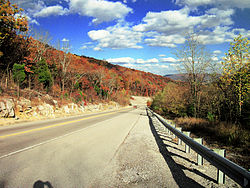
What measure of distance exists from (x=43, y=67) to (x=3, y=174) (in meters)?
24.0

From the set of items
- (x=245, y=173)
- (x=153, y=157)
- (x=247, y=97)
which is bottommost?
(x=153, y=157)

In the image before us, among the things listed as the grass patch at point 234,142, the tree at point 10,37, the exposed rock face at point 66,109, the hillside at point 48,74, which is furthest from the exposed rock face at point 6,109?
the grass patch at point 234,142

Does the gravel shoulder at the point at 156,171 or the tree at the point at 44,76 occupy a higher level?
the tree at the point at 44,76

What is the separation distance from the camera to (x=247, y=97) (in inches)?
361

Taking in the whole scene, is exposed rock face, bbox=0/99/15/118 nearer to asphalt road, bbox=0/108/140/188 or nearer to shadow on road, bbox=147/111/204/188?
asphalt road, bbox=0/108/140/188


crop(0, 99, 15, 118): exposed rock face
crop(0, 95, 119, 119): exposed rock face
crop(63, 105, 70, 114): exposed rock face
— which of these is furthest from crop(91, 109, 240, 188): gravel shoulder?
crop(63, 105, 70, 114): exposed rock face

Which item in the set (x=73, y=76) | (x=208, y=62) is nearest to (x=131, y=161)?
(x=208, y=62)

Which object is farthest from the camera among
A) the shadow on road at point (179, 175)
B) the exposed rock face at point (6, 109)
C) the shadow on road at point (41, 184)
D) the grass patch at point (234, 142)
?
the exposed rock face at point (6, 109)

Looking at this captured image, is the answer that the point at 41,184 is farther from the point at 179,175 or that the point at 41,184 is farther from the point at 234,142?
the point at 234,142

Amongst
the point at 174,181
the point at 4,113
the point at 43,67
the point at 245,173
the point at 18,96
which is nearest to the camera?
the point at 245,173

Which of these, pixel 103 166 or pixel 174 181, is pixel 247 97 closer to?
pixel 174 181

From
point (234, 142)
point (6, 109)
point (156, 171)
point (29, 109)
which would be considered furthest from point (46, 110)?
point (234, 142)

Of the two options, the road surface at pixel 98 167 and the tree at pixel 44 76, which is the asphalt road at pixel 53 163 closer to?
the road surface at pixel 98 167

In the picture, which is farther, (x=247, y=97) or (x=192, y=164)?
(x=247, y=97)
